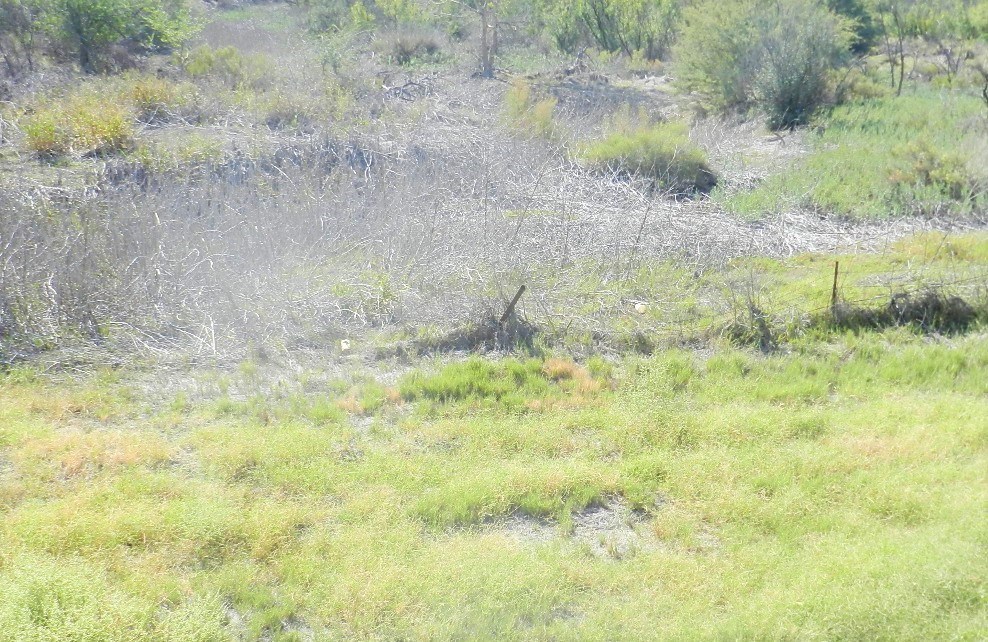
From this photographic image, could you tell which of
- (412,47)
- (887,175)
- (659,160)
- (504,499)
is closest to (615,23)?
(412,47)

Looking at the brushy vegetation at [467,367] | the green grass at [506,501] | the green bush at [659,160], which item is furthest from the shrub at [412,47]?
the green grass at [506,501]

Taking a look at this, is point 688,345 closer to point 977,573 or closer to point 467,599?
point 977,573

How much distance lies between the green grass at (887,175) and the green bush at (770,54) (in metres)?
3.20

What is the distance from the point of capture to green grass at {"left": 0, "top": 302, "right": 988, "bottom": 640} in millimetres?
3883

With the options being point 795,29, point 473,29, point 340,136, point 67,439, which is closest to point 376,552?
point 67,439

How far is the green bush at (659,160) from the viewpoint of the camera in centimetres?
1280

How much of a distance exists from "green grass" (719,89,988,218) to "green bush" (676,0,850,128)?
10.5 ft

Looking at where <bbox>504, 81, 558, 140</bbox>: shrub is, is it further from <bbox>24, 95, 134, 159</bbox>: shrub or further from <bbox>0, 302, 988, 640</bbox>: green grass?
<bbox>0, 302, 988, 640</bbox>: green grass

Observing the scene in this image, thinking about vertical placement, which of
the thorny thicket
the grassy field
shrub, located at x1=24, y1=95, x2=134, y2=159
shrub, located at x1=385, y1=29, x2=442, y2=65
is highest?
shrub, located at x1=385, y1=29, x2=442, y2=65

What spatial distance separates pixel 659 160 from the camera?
13.0 m

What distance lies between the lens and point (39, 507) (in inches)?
179

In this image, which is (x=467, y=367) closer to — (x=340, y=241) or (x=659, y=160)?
(x=340, y=241)

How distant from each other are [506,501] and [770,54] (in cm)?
1670

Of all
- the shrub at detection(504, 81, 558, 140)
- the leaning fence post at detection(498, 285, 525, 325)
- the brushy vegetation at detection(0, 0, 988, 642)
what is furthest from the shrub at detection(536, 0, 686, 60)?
the leaning fence post at detection(498, 285, 525, 325)
